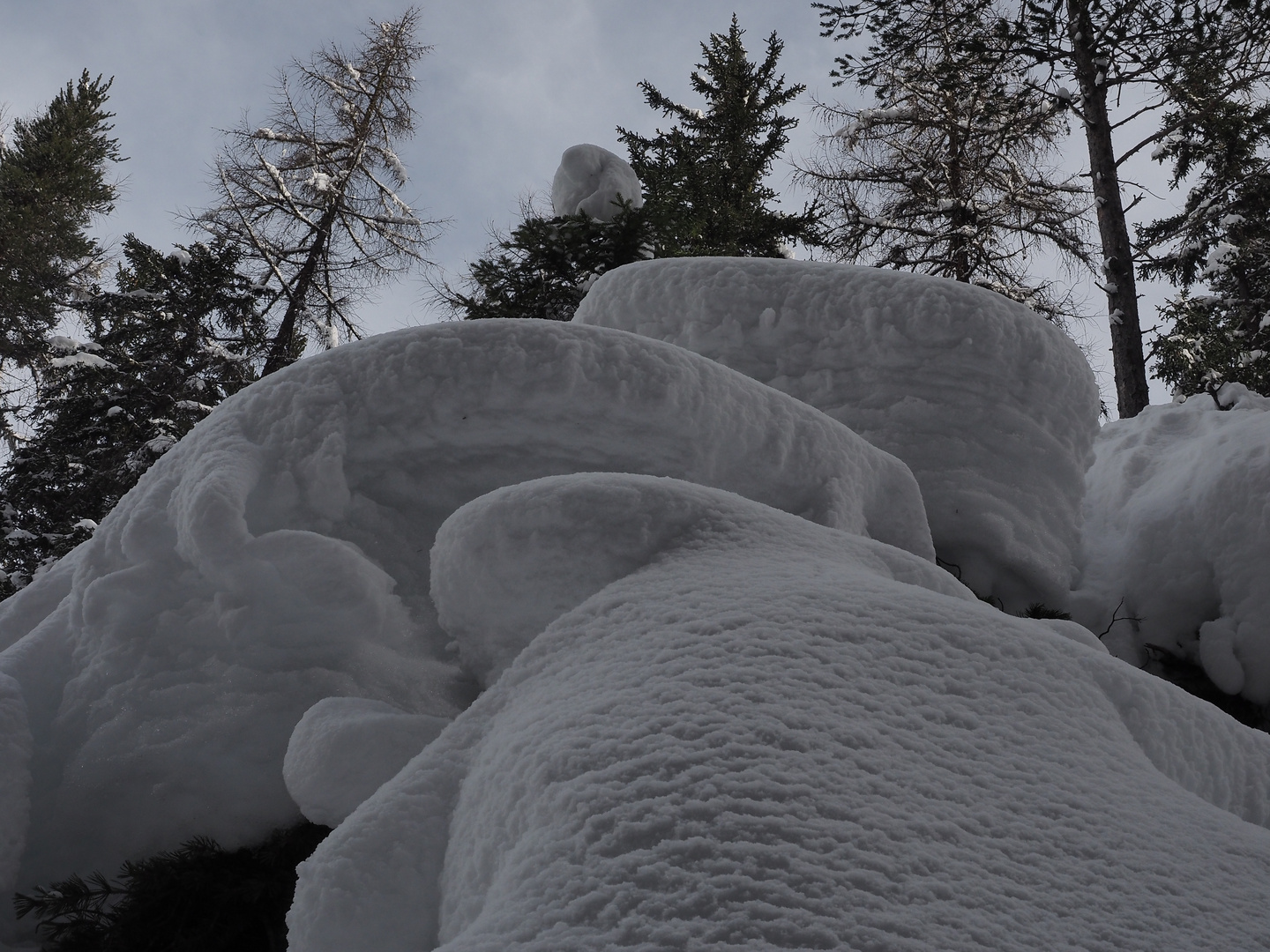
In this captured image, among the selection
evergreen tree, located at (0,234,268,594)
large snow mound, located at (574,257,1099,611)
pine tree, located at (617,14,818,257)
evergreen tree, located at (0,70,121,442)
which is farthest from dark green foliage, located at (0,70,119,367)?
large snow mound, located at (574,257,1099,611)

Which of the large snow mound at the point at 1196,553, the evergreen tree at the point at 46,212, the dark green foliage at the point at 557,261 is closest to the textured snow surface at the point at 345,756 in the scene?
the large snow mound at the point at 1196,553

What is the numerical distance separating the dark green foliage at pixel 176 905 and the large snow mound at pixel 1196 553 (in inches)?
140

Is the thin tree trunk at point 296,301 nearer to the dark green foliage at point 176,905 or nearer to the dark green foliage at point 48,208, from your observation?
the dark green foliage at point 48,208

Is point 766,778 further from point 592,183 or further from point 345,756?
point 592,183

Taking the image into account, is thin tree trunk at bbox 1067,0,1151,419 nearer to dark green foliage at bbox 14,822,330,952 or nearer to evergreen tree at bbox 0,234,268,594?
dark green foliage at bbox 14,822,330,952

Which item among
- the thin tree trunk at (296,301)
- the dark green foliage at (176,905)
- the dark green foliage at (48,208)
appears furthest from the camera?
the dark green foliage at (48,208)

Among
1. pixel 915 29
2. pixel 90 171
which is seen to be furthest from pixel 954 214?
pixel 90 171

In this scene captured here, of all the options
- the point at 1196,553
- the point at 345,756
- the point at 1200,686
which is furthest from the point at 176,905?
the point at 1196,553

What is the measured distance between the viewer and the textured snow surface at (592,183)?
313 inches

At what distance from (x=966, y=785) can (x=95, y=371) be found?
1343 centimetres

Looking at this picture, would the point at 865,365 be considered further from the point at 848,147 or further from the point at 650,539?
the point at 848,147

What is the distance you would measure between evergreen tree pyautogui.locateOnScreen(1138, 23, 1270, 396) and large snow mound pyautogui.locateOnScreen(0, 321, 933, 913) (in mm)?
7759

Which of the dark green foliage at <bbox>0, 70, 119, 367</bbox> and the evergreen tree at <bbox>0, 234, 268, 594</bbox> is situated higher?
the dark green foliage at <bbox>0, 70, 119, 367</bbox>

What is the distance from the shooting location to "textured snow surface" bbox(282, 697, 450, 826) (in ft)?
5.99
